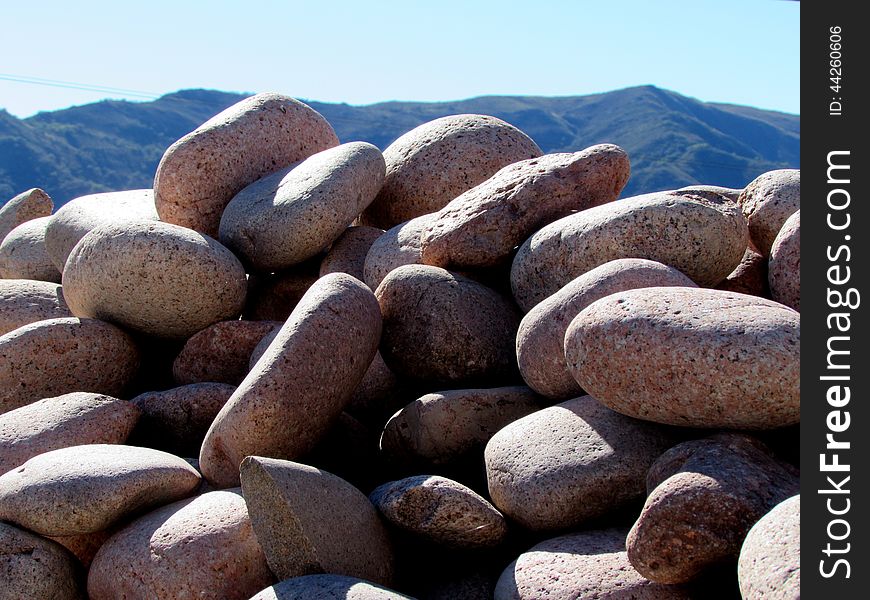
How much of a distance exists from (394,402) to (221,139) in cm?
210

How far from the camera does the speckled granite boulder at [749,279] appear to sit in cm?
474

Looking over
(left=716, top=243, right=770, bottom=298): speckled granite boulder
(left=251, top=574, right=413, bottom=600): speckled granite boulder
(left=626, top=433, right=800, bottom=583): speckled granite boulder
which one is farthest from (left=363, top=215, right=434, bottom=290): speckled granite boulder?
(left=626, top=433, right=800, bottom=583): speckled granite boulder

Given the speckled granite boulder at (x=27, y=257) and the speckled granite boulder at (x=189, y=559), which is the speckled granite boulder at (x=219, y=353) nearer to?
the speckled granite boulder at (x=189, y=559)

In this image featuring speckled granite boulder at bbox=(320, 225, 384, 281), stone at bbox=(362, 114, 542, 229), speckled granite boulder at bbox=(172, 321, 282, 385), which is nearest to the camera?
speckled granite boulder at bbox=(172, 321, 282, 385)

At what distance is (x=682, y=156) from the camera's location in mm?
130875

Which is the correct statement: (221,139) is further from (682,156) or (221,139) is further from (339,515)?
(682,156)

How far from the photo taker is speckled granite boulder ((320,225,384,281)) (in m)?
5.59

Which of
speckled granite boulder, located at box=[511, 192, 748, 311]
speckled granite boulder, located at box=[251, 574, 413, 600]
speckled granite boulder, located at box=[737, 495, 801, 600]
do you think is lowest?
speckled granite boulder, located at box=[251, 574, 413, 600]

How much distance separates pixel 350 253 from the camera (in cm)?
570

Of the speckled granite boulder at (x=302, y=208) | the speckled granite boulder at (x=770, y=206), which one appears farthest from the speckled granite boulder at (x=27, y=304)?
the speckled granite boulder at (x=770, y=206)

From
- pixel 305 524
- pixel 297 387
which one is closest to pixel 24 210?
pixel 297 387

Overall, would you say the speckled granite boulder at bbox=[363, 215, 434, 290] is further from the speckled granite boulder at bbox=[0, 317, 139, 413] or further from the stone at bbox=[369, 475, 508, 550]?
the stone at bbox=[369, 475, 508, 550]

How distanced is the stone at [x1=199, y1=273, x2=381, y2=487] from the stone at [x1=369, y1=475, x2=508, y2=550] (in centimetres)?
54

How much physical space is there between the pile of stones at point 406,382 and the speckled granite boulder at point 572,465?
11mm
